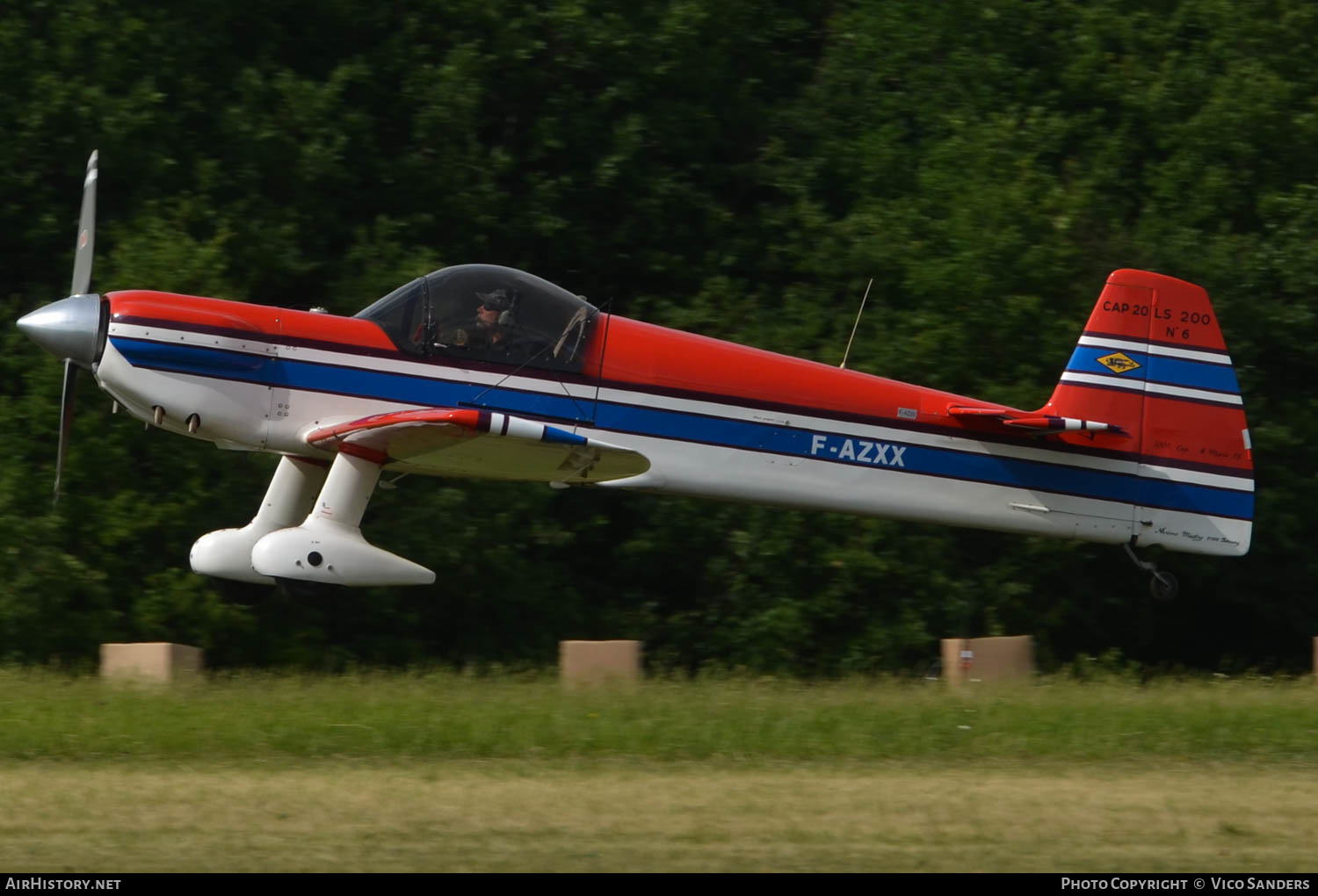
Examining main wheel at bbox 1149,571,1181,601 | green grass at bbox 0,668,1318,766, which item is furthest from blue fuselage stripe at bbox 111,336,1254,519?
green grass at bbox 0,668,1318,766

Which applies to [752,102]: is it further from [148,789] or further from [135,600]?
Answer: [148,789]

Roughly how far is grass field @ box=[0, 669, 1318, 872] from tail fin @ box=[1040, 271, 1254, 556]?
1351 millimetres

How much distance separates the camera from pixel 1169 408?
1077 cm

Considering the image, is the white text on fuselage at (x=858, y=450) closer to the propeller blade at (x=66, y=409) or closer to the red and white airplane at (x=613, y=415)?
the red and white airplane at (x=613, y=415)

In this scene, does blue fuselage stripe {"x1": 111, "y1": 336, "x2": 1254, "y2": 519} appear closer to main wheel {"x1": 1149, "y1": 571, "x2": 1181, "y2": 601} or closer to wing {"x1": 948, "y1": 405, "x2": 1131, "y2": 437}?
wing {"x1": 948, "y1": 405, "x2": 1131, "y2": 437}

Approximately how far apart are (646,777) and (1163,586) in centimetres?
535

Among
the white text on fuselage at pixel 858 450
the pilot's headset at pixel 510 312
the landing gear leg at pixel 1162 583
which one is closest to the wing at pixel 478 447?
the pilot's headset at pixel 510 312

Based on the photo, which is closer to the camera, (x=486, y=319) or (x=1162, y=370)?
(x=486, y=319)

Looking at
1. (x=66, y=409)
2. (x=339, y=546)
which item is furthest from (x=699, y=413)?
(x=66, y=409)

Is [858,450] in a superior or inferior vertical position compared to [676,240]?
inferior

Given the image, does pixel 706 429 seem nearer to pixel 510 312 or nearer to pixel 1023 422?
pixel 510 312

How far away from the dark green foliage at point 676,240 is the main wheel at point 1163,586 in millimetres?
2970

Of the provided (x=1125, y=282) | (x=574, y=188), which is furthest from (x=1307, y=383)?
(x=574, y=188)

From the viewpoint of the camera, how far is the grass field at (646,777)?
19.4ft
